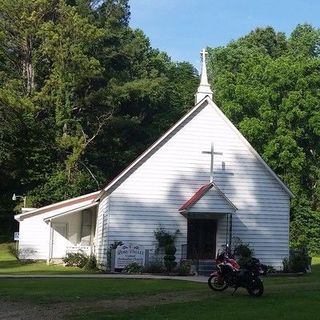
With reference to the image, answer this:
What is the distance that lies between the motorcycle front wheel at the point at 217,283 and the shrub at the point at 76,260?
572 inches

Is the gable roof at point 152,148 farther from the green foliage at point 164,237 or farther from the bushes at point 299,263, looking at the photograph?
the bushes at point 299,263

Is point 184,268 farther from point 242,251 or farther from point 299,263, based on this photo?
point 299,263

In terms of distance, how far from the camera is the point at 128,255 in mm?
28141

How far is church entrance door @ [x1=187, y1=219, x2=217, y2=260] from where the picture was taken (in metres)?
29.9

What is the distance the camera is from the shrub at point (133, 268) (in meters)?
27.4

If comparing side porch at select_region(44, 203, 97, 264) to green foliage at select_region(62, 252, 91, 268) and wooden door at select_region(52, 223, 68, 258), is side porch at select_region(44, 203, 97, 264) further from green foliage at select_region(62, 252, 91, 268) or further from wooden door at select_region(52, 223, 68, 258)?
green foliage at select_region(62, 252, 91, 268)

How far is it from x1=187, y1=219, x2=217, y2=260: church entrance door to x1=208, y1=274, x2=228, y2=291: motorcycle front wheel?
11.8 meters

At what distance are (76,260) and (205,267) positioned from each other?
7281 mm

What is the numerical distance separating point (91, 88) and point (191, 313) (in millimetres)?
44960

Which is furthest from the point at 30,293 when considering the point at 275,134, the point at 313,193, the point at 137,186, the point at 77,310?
the point at 313,193

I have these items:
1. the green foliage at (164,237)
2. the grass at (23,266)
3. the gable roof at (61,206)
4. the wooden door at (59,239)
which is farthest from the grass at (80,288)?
the wooden door at (59,239)

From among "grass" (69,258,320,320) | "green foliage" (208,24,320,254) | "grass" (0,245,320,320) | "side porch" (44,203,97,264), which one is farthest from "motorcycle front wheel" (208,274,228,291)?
"green foliage" (208,24,320,254)

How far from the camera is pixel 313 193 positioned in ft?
186

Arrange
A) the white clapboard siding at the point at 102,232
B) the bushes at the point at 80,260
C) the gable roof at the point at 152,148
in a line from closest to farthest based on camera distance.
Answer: the gable roof at the point at 152,148
the white clapboard siding at the point at 102,232
the bushes at the point at 80,260
